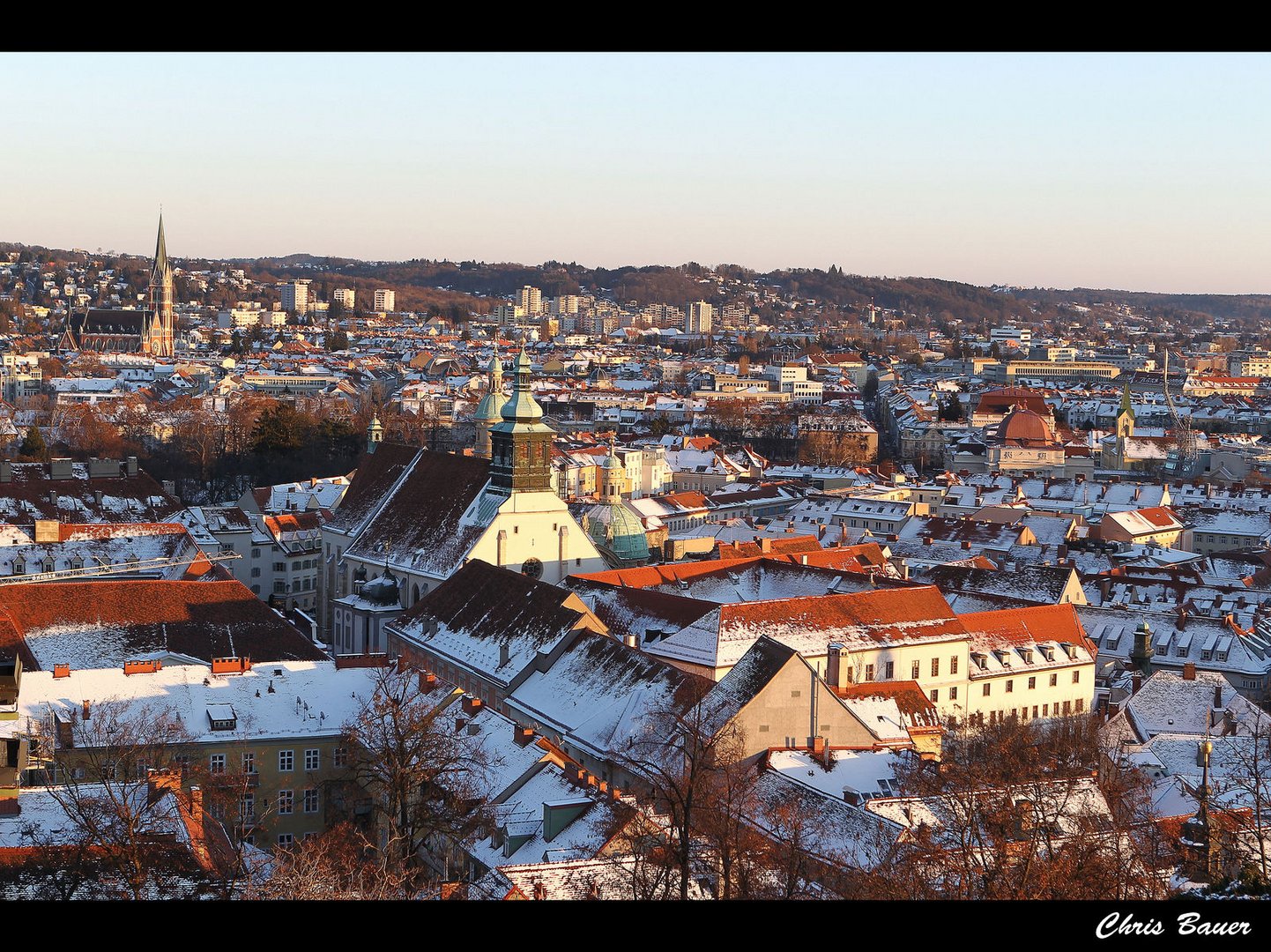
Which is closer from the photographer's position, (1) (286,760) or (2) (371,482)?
(1) (286,760)

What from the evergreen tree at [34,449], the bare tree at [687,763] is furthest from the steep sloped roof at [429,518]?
the evergreen tree at [34,449]

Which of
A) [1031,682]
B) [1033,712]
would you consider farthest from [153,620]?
[1033,712]

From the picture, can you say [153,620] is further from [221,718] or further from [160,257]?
[160,257]

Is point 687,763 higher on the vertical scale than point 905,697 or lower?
higher
